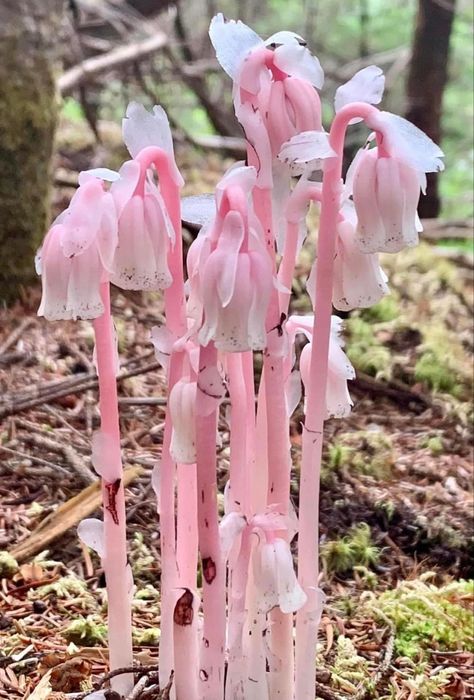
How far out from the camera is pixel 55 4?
3.07m

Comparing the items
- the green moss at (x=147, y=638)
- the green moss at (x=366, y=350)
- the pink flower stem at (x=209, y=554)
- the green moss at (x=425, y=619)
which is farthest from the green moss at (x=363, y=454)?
the pink flower stem at (x=209, y=554)

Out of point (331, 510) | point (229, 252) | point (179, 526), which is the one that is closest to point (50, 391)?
point (331, 510)

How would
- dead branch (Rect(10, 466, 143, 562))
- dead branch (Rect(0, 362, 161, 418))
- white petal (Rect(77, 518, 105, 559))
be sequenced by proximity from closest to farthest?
white petal (Rect(77, 518, 105, 559)) → dead branch (Rect(10, 466, 143, 562)) → dead branch (Rect(0, 362, 161, 418))

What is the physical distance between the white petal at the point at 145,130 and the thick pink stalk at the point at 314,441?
211 millimetres

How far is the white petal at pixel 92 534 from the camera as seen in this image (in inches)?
48.9

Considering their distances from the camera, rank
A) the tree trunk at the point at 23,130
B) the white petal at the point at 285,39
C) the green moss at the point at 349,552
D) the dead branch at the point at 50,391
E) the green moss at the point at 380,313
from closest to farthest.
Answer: the white petal at the point at 285,39
the green moss at the point at 349,552
the dead branch at the point at 50,391
the tree trunk at the point at 23,130
the green moss at the point at 380,313

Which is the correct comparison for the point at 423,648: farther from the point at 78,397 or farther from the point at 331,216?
the point at 78,397

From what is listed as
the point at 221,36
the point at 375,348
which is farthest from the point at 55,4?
the point at 221,36

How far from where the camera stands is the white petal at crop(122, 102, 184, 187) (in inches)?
40.9

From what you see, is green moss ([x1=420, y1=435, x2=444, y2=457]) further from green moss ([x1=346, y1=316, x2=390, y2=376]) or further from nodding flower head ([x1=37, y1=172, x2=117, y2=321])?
nodding flower head ([x1=37, y1=172, x2=117, y2=321])

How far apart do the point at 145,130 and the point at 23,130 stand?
2161mm

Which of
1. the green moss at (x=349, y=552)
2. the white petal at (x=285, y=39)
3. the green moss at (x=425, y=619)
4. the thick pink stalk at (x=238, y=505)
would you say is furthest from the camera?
the green moss at (x=349, y=552)

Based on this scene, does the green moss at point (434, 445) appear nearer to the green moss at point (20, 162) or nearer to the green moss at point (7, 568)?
the green moss at point (7, 568)

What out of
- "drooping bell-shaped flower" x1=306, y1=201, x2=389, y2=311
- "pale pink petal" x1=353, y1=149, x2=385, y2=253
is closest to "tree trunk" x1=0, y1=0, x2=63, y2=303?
"drooping bell-shaped flower" x1=306, y1=201, x2=389, y2=311
